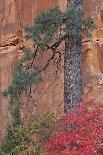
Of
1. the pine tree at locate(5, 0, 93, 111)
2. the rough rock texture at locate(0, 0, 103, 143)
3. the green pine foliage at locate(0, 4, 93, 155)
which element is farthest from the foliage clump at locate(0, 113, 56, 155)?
the rough rock texture at locate(0, 0, 103, 143)

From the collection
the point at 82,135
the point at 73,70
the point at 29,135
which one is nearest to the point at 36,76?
the point at 73,70

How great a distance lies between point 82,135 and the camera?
28.5 ft

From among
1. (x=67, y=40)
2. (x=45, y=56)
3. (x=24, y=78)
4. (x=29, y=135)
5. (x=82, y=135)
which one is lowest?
(x=29, y=135)

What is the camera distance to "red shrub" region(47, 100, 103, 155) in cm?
847

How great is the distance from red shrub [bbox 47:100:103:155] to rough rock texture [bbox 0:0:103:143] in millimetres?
4093

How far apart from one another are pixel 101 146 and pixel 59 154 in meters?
0.97

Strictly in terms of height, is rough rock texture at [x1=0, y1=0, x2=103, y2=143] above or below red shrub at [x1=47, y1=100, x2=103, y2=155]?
above

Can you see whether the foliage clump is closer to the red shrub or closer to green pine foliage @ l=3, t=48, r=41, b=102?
green pine foliage @ l=3, t=48, r=41, b=102

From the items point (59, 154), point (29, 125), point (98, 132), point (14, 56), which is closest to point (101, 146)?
point (98, 132)

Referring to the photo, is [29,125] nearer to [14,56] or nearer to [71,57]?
[71,57]

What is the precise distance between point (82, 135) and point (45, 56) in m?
5.84

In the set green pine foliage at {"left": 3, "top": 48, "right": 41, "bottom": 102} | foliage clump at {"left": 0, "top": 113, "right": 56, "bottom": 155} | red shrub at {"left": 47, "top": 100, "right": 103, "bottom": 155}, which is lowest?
foliage clump at {"left": 0, "top": 113, "right": 56, "bottom": 155}

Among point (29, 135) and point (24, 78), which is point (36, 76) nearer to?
point (24, 78)

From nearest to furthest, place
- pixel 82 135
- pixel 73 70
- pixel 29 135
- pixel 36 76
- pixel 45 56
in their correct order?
pixel 82 135 → pixel 36 76 → pixel 73 70 → pixel 29 135 → pixel 45 56
